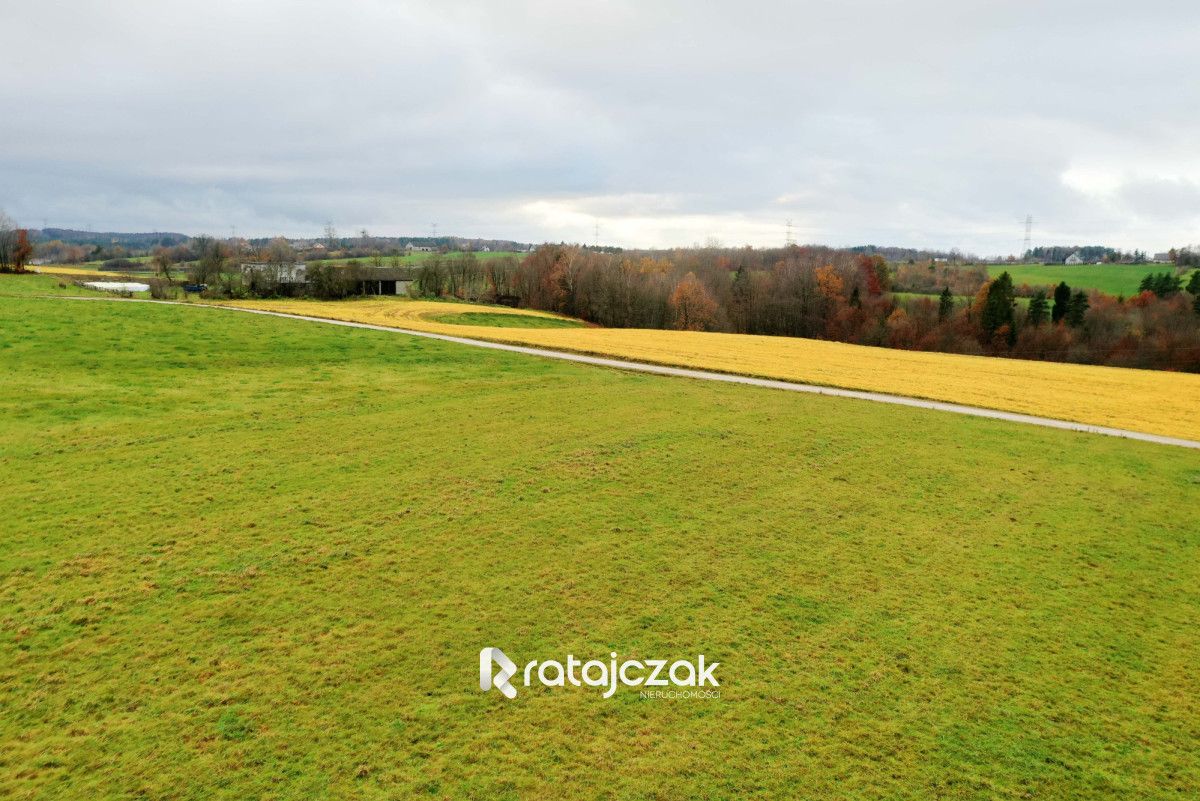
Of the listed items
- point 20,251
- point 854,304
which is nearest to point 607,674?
point 854,304

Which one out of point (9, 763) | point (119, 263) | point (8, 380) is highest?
point (119, 263)

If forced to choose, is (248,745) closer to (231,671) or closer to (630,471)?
(231,671)

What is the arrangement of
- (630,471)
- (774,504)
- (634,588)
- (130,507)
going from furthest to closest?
(630,471) → (774,504) → (130,507) → (634,588)

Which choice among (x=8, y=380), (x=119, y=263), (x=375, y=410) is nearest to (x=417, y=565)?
(x=375, y=410)

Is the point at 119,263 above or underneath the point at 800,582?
above

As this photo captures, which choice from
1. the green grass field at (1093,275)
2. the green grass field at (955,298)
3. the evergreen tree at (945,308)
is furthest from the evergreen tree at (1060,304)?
the green grass field at (1093,275)

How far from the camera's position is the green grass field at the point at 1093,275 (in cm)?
9707

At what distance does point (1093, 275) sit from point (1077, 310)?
125ft

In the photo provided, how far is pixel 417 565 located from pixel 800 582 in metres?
6.03

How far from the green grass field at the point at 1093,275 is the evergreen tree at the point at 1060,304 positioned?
14.9 m

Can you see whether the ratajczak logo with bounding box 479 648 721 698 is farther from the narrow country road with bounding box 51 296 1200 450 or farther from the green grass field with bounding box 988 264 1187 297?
the green grass field with bounding box 988 264 1187 297

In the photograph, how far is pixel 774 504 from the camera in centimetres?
1366

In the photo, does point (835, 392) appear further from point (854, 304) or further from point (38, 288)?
point (854, 304)

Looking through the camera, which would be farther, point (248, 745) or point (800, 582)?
point (800, 582)
